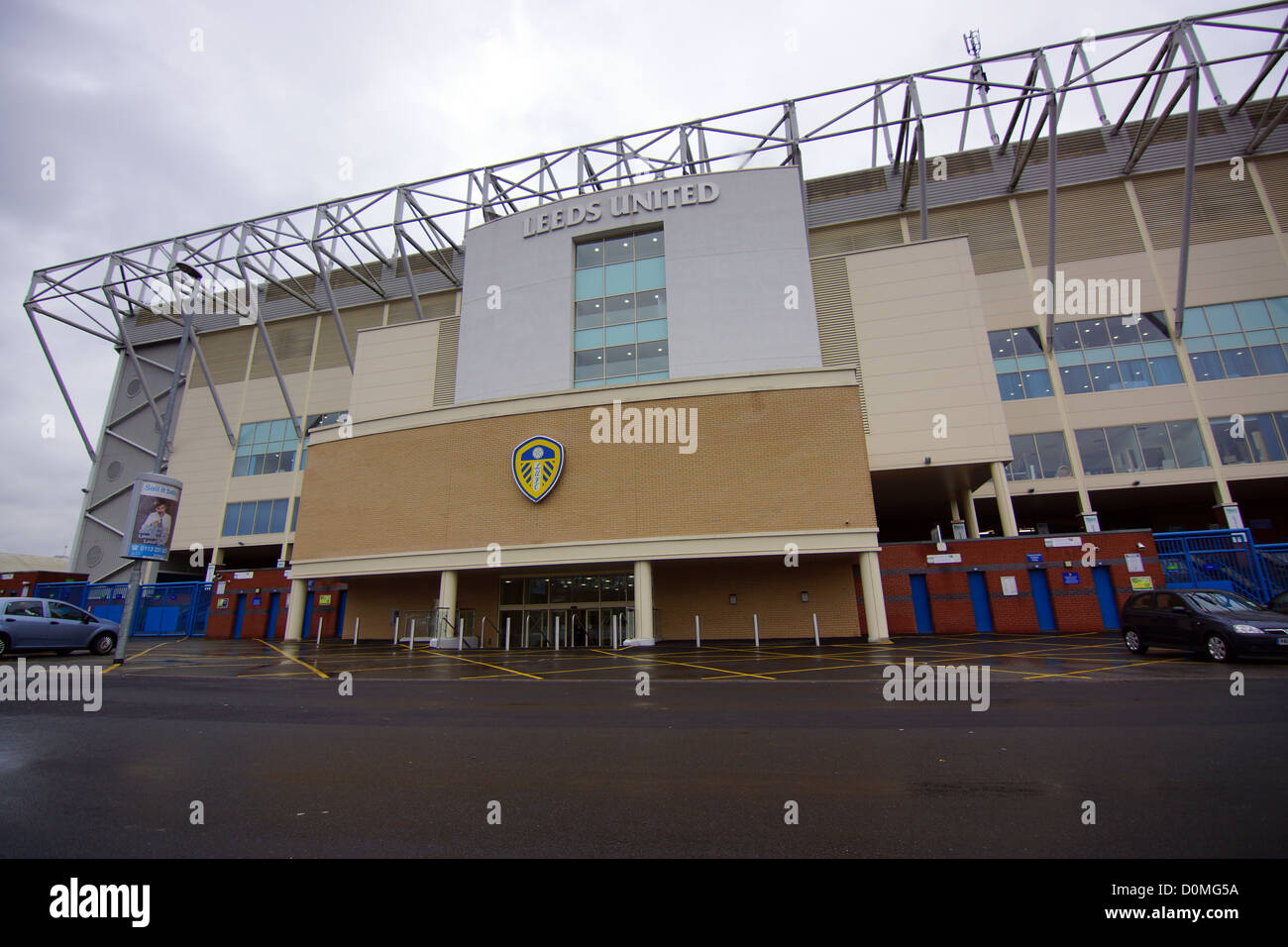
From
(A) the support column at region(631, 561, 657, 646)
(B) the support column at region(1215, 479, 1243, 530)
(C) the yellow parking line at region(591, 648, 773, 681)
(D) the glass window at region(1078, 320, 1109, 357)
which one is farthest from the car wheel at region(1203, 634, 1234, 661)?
(D) the glass window at region(1078, 320, 1109, 357)

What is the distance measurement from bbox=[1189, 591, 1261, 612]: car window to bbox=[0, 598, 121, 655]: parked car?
86.9 feet

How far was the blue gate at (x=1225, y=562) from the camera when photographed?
19.3 m

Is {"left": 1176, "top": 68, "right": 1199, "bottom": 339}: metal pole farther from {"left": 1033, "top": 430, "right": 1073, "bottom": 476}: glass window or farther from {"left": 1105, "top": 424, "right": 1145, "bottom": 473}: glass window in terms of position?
{"left": 1033, "top": 430, "right": 1073, "bottom": 476}: glass window

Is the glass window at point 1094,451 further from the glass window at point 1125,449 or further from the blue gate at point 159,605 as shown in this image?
the blue gate at point 159,605

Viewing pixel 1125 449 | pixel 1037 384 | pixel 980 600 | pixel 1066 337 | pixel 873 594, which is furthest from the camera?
pixel 1066 337

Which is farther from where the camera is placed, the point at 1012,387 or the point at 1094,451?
the point at 1012,387

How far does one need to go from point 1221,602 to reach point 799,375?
12.3m

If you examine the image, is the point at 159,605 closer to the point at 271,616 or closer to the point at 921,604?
the point at 271,616

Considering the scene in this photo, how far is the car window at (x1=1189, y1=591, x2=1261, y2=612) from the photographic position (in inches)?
480

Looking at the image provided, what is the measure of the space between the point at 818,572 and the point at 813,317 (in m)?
11.0

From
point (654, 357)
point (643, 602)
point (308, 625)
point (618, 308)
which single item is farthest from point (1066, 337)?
point (308, 625)

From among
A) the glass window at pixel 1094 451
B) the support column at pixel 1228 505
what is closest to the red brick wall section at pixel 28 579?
the glass window at pixel 1094 451

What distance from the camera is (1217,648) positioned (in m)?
11.8

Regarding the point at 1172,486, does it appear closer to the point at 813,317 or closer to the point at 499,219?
the point at 813,317
